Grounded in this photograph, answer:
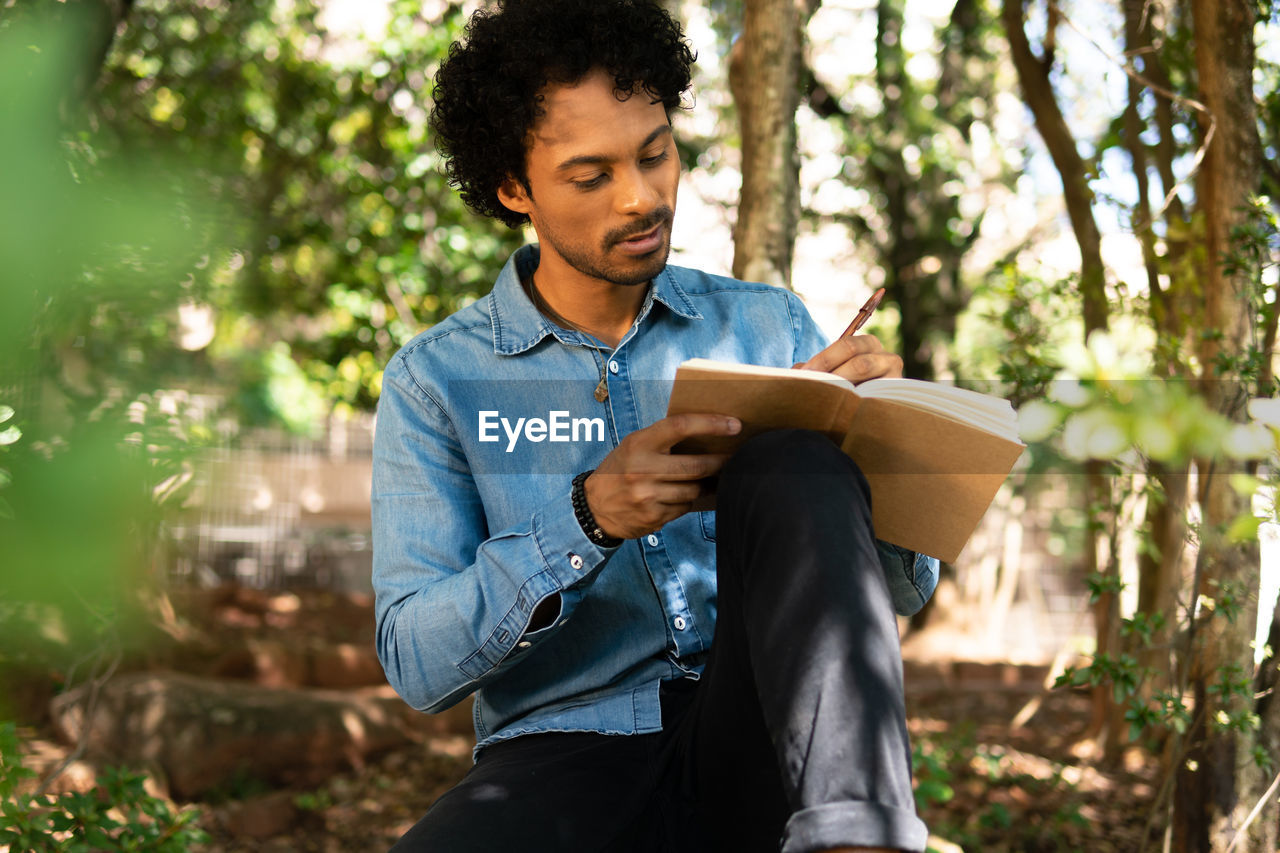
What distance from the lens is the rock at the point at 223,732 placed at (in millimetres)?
4559

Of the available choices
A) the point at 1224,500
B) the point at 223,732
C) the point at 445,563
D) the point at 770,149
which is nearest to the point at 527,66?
the point at 445,563

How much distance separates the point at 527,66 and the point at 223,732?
367 cm

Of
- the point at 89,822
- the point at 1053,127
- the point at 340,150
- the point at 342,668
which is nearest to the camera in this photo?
the point at 89,822

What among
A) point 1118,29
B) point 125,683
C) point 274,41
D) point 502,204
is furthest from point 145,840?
point 274,41

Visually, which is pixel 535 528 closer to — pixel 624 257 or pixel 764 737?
pixel 764 737

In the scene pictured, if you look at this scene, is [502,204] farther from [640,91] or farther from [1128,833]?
[1128,833]

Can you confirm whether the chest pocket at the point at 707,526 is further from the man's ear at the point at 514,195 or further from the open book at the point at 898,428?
the man's ear at the point at 514,195

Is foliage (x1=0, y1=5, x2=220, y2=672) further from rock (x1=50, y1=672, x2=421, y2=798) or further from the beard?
rock (x1=50, y1=672, x2=421, y2=798)

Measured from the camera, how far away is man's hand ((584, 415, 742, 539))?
1.47 m

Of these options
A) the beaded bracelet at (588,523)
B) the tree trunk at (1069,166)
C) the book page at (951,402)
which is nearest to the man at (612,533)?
the beaded bracelet at (588,523)

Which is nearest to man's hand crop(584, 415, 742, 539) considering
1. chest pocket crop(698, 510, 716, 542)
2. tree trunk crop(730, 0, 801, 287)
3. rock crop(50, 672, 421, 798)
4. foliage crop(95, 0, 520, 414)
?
chest pocket crop(698, 510, 716, 542)

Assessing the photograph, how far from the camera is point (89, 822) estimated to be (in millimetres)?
2381

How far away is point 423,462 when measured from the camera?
201 cm

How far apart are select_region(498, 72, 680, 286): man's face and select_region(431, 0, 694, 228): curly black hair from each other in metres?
0.05
